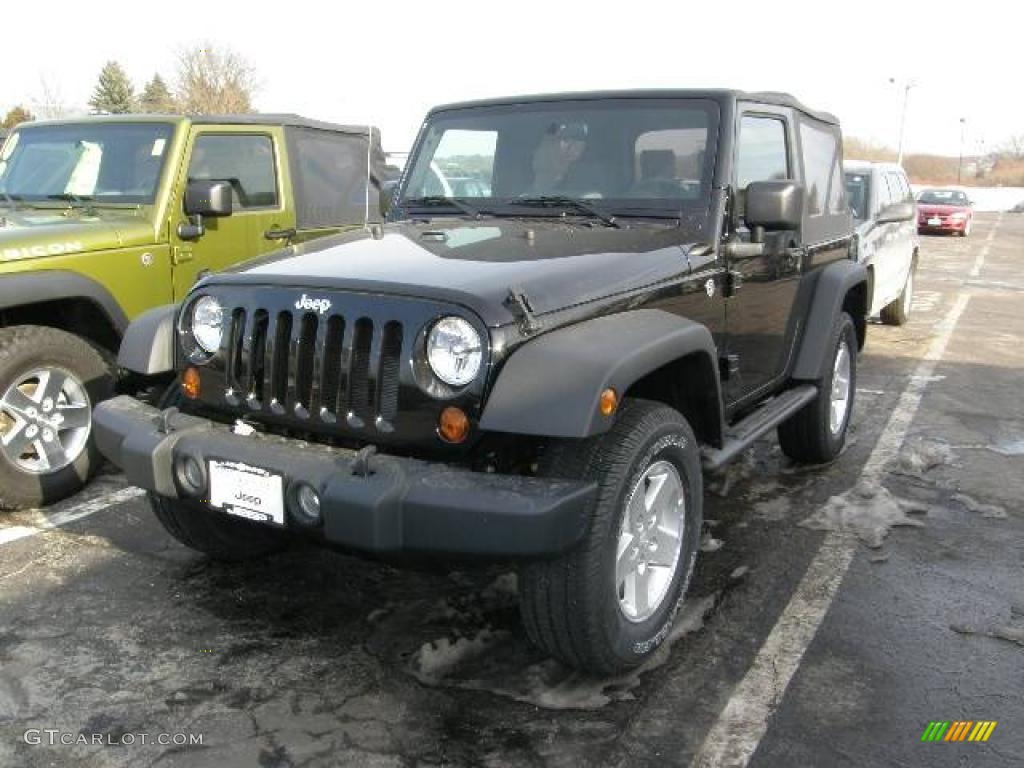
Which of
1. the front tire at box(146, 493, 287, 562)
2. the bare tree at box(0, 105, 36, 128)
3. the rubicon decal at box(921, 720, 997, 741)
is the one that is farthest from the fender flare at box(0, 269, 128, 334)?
the bare tree at box(0, 105, 36, 128)

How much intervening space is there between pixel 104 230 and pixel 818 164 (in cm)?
388

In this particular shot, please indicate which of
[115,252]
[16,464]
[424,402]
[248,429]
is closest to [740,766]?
[424,402]

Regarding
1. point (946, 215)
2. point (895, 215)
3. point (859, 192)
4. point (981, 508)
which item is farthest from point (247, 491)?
point (946, 215)

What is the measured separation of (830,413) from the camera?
511cm

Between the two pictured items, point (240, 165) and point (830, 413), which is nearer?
point (830, 413)

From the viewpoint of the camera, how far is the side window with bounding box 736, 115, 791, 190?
398 cm

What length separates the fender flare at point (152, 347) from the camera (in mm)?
3338

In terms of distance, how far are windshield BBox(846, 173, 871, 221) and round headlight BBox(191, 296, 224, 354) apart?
288 inches

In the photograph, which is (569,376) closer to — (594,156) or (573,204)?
(573,204)

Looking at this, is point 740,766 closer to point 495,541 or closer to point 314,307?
point 495,541

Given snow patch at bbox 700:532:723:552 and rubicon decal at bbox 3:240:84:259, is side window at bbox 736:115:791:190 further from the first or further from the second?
rubicon decal at bbox 3:240:84:259

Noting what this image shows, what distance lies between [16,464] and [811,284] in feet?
13.4

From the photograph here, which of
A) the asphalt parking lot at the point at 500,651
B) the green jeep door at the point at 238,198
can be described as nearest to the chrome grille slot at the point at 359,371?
the asphalt parking lot at the point at 500,651

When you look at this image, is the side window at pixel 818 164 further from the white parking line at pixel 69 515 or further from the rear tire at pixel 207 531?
the white parking line at pixel 69 515
